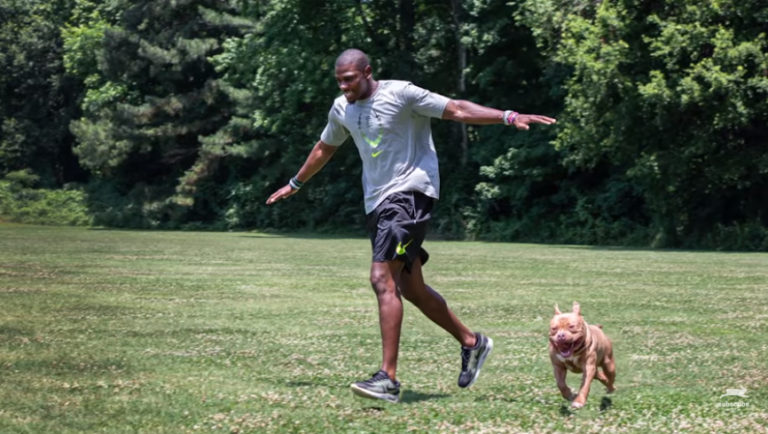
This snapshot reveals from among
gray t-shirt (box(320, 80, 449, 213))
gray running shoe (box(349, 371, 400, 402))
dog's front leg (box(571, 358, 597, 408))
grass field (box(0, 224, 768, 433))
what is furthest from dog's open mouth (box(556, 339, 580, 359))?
gray t-shirt (box(320, 80, 449, 213))

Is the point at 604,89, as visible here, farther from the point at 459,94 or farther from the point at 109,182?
the point at 109,182

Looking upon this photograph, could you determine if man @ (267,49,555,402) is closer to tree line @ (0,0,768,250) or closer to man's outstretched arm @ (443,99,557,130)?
man's outstretched arm @ (443,99,557,130)

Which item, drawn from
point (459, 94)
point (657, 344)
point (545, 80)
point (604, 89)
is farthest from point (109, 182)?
point (657, 344)

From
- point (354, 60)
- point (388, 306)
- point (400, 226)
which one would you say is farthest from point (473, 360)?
point (354, 60)

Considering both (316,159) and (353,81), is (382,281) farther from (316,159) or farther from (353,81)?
(316,159)

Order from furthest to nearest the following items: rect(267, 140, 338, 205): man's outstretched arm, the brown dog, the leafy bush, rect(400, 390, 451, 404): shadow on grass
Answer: the leafy bush
rect(267, 140, 338, 205): man's outstretched arm
rect(400, 390, 451, 404): shadow on grass
the brown dog

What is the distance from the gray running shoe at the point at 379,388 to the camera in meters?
6.70

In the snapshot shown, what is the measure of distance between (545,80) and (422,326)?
31.7 m

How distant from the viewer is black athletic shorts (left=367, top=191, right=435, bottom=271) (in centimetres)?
728

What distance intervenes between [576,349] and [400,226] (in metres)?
1.51

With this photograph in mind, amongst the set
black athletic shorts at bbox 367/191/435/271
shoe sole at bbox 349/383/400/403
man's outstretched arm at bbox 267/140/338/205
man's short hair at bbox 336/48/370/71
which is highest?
man's short hair at bbox 336/48/370/71

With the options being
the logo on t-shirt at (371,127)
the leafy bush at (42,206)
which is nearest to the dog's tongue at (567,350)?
the logo on t-shirt at (371,127)

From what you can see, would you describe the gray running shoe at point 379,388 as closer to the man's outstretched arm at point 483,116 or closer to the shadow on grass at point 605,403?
the shadow on grass at point 605,403

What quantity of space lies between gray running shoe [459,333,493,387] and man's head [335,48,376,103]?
184 centimetres
